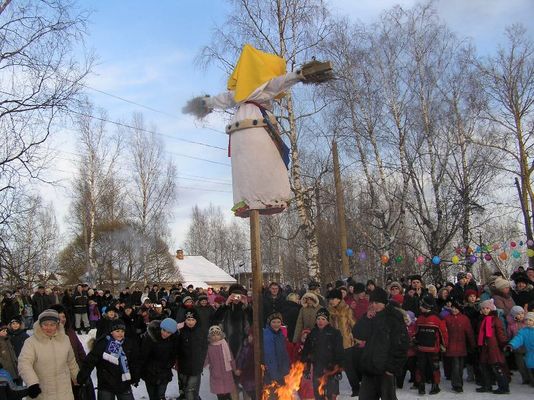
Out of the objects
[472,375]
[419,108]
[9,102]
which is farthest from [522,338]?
[419,108]

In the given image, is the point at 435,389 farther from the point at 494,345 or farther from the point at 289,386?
the point at 289,386

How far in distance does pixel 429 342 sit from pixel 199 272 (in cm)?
4591

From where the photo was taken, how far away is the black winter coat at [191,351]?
831 centimetres

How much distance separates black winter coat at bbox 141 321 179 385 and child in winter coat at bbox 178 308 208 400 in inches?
14.3

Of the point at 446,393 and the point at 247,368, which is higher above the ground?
the point at 247,368

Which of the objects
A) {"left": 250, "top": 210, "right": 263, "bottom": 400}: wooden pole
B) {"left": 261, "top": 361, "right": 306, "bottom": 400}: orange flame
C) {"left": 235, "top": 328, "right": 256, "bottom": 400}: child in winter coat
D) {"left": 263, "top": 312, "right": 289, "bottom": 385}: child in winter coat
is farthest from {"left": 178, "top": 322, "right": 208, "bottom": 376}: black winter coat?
{"left": 250, "top": 210, "right": 263, "bottom": 400}: wooden pole

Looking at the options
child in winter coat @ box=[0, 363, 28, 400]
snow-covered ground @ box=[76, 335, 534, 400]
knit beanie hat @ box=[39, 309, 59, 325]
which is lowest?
snow-covered ground @ box=[76, 335, 534, 400]

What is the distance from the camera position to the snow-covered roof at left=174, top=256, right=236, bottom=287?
51.8m

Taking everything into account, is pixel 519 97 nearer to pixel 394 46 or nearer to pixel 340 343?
pixel 394 46

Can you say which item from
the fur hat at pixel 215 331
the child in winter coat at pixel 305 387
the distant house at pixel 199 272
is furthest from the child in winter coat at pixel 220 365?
the distant house at pixel 199 272

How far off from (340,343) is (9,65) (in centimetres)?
800

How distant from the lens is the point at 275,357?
319 inches

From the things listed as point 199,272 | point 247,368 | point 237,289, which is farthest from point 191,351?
point 199,272

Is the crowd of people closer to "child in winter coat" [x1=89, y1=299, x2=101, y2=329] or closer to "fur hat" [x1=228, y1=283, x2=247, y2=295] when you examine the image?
"fur hat" [x1=228, y1=283, x2=247, y2=295]
